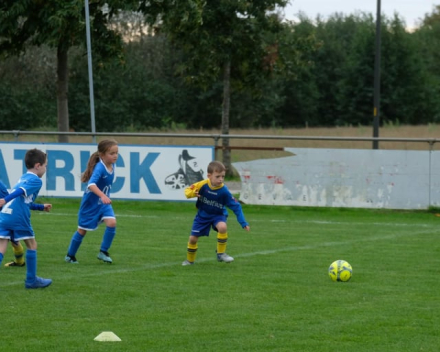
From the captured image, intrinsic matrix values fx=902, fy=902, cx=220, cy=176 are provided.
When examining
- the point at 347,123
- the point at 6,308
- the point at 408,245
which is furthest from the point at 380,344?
the point at 347,123

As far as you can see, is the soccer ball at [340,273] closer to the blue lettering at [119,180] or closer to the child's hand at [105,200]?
the child's hand at [105,200]

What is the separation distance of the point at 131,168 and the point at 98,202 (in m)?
6.94

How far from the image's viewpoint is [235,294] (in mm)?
8820

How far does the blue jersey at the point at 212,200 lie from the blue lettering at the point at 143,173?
7.02 meters

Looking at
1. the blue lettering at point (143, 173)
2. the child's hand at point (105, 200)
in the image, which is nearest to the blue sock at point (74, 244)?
the child's hand at point (105, 200)

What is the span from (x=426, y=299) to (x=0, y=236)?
419 centimetres

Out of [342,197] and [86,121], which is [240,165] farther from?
[86,121]

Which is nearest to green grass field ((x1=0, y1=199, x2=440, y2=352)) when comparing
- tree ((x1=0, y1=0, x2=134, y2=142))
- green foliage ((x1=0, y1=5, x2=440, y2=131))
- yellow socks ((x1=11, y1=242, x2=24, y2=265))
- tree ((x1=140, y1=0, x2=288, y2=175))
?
yellow socks ((x1=11, y1=242, x2=24, y2=265))

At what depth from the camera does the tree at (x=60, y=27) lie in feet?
69.4

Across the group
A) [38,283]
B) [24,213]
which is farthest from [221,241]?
[24,213]

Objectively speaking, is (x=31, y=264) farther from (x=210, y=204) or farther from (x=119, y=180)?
(x=119, y=180)

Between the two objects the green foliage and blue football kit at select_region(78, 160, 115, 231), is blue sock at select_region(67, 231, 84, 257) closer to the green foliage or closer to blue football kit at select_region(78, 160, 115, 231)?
blue football kit at select_region(78, 160, 115, 231)

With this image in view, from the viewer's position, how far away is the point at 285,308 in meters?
8.09

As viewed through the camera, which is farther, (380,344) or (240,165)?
(240,165)
